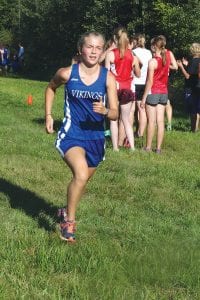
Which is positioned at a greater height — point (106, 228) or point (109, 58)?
point (109, 58)

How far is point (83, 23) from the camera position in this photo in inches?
1451

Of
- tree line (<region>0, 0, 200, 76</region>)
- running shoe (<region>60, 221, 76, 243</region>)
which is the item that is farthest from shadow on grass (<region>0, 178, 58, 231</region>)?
tree line (<region>0, 0, 200, 76</region>)

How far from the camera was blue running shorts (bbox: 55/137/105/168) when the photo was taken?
550 cm

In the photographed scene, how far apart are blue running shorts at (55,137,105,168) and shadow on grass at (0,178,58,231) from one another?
2.50 ft

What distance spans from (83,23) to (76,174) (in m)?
32.5

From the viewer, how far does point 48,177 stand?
800 centimetres

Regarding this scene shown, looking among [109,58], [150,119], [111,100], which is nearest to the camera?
[111,100]

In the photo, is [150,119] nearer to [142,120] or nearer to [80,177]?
[142,120]

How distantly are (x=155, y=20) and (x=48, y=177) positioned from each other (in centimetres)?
2418

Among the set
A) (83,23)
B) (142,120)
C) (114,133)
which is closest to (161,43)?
(114,133)

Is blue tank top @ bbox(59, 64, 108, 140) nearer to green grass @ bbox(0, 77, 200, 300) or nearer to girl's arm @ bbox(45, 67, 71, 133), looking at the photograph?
girl's arm @ bbox(45, 67, 71, 133)

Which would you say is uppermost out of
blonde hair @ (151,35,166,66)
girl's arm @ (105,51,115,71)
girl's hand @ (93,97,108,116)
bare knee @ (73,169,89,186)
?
blonde hair @ (151,35,166,66)

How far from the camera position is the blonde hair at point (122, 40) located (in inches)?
375

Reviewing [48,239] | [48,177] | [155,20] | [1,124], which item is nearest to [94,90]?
[48,239]
